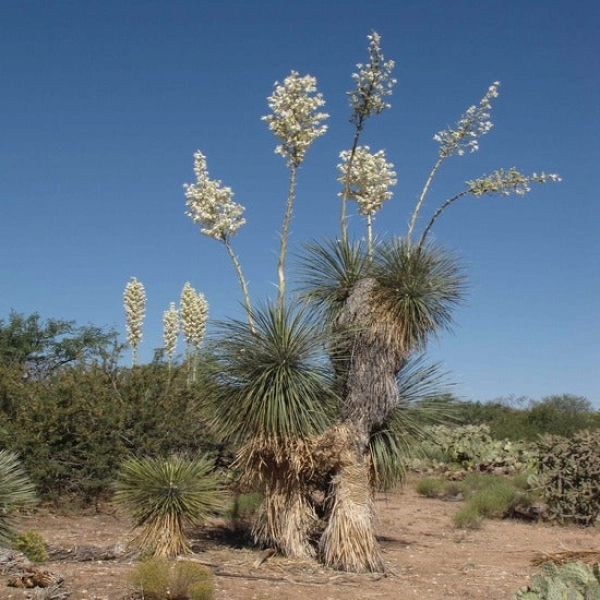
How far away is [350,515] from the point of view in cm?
780

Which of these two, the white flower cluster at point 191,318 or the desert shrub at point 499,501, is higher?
the white flower cluster at point 191,318

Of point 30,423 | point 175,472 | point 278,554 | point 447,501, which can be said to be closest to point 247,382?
point 175,472

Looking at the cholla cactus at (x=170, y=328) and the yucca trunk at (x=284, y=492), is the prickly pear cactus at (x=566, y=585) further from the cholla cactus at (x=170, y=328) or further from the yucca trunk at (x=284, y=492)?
the cholla cactus at (x=170, y=328)

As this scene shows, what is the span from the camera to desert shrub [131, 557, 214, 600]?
19.1ft

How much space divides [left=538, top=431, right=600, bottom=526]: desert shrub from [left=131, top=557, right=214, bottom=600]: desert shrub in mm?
7892

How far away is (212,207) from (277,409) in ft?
7.40

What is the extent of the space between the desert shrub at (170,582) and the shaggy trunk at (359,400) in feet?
6.73

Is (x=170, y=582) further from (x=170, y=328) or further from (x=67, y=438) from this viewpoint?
(x=170, y=328)

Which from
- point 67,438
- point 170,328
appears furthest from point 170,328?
point 67,438

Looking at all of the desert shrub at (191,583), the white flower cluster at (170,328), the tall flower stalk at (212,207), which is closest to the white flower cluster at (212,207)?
the tall flower stalk at (212,207)

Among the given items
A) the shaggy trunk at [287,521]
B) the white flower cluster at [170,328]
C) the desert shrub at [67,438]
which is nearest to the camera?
the shaggy trunk at [287,521]

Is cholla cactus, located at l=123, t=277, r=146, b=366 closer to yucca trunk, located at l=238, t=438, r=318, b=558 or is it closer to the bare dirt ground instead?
the bare dirt ground

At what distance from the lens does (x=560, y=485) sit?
41.3 ft

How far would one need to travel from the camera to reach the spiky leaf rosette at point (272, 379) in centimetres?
783
